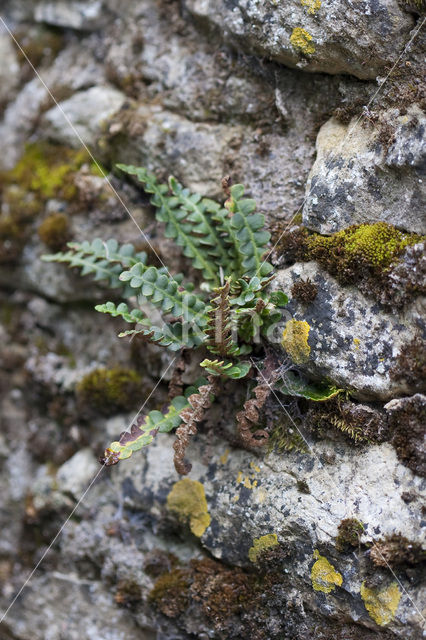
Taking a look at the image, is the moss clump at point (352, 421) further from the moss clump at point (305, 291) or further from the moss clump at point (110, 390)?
the moss clump at point (110, 390)

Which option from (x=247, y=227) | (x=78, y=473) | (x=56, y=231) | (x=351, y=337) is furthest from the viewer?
(x=56, y=231)

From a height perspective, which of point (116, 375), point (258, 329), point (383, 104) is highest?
point (383, 104)

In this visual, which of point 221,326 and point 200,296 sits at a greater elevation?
point 221,326

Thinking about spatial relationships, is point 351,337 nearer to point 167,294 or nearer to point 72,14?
point 167,294

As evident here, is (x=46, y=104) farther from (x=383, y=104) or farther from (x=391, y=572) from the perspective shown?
(x=391, y=572)

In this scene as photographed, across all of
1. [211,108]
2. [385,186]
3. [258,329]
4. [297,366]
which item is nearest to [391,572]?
[297,366]

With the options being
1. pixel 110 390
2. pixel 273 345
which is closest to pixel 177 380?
pixel 273 345
